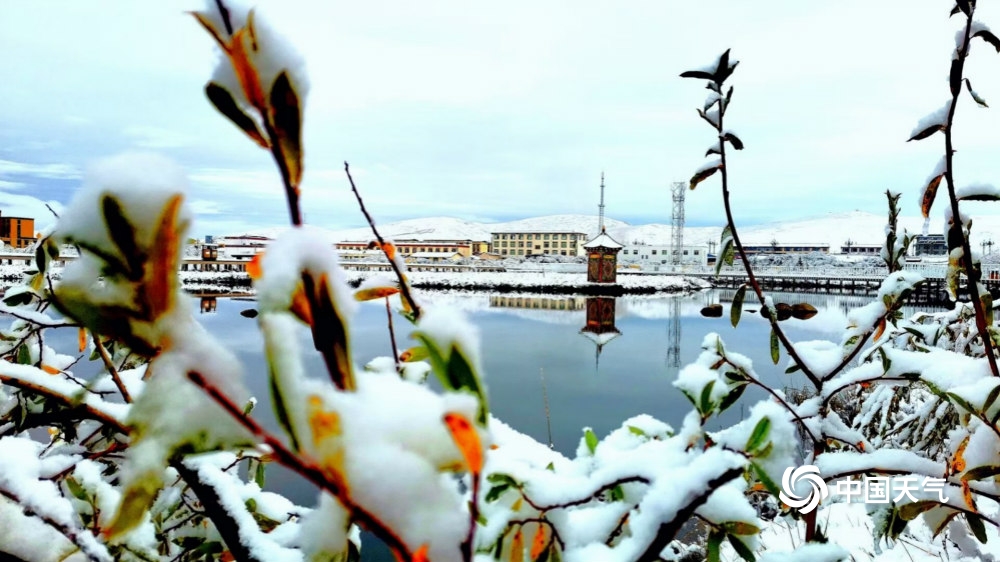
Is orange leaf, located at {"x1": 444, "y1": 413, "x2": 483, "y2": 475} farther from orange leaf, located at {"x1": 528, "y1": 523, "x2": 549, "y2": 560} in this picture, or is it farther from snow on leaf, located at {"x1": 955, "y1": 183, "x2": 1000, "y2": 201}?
snow on leaf, located at {"x1": 955, "y1": 183, "x2": 1000, "y2": 201}

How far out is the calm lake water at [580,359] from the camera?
14.6ft

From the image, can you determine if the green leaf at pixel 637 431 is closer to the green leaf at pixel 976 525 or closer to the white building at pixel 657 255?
the green leaf at pixel 976 525

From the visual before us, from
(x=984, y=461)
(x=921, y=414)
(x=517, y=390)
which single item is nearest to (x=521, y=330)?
(x=517, y=390)

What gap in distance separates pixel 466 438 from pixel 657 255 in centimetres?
5112

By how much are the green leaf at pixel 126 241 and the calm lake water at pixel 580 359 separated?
0.05m

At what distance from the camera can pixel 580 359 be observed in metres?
10.6

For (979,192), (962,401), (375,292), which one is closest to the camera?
(375,292)

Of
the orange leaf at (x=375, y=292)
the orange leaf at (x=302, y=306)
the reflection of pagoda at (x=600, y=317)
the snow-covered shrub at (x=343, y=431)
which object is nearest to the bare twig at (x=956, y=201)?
the snow-covered shrub at (x=343, y=431)

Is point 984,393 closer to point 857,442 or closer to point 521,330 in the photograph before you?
point 857,442

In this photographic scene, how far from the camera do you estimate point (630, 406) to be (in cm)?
678

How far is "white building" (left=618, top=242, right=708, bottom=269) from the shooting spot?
47094mm

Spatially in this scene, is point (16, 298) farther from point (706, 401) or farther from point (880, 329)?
point (880, 329)

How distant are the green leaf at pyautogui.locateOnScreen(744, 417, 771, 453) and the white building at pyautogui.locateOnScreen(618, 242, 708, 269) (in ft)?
153

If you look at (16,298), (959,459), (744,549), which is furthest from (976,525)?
(16,298)
